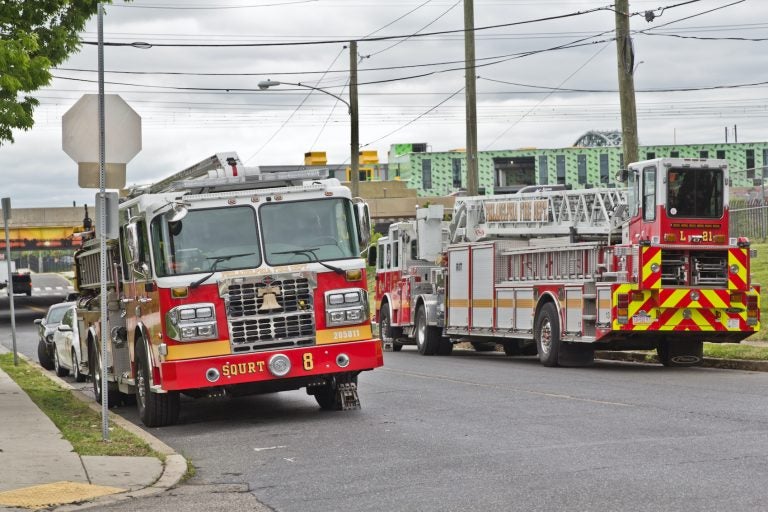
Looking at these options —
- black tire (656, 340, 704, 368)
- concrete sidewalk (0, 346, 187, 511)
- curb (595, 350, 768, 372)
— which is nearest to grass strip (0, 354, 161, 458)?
concrete sidewalk (0, 346, 187, 511)

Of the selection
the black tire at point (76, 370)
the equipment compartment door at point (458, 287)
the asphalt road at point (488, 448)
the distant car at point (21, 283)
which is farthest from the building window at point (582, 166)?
the asphalt road at point (488, 448)

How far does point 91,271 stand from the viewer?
60.9 ft

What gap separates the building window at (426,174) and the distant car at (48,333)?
268 ft

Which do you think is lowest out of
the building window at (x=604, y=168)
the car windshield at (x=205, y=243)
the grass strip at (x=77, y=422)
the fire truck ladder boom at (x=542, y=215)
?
the grass strip at (x=77, y=422)

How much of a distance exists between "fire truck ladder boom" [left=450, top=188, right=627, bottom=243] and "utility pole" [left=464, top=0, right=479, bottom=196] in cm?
439

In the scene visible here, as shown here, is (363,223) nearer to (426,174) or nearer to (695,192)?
(695,192)

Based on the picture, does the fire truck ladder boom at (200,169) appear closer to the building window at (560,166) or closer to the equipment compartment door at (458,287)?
the equipment compartment door at (458,287)

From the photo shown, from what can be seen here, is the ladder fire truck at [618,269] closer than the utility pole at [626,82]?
Yes

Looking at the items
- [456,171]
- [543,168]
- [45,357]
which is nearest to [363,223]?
[45,357]

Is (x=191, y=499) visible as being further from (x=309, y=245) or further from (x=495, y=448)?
(x=309, y=245)

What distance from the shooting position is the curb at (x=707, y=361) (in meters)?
20.9

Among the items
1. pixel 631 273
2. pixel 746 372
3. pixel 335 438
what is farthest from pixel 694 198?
pixel 335 438

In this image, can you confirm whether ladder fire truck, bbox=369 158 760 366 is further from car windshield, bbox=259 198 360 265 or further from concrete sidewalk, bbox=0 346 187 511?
concrete sidewalk, bbox=0 346 187 511

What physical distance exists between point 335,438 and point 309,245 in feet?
8.46
